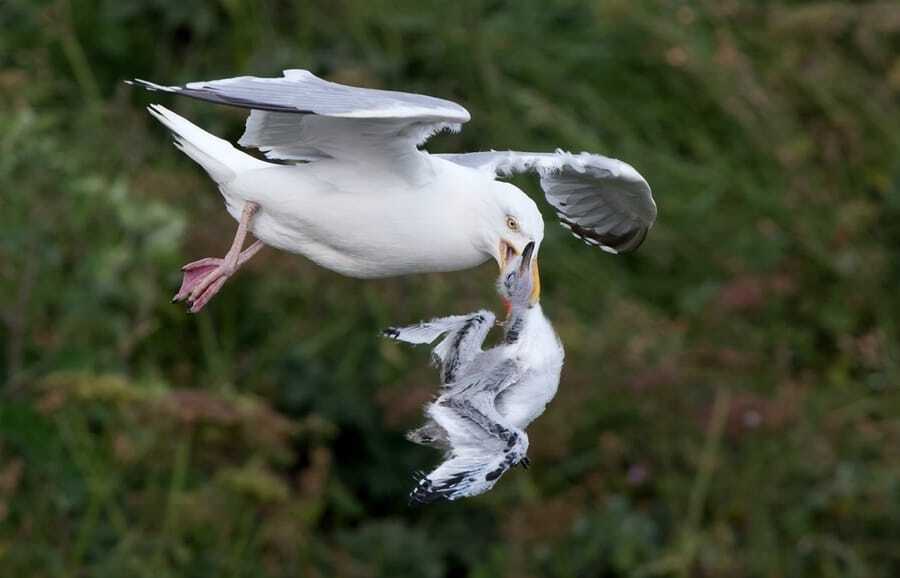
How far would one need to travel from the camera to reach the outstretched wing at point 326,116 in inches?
194

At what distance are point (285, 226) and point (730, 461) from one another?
9.15 feet

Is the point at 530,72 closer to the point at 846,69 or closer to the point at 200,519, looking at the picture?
the point at 846,69

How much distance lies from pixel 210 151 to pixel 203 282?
1.16 ft

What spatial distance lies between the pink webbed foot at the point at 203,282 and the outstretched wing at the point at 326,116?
355mm

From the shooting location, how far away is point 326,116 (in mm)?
5078

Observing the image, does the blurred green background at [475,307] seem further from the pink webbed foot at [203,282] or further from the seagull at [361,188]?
the seagull at [361,188]

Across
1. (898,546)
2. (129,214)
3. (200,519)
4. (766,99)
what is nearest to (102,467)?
(200,519)

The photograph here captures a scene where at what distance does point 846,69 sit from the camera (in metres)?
9.45

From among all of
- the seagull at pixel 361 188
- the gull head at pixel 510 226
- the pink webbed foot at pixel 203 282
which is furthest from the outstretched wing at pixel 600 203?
the pink webbed foot at pixel 203 282

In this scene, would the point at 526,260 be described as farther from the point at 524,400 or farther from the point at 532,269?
the point at 524,400

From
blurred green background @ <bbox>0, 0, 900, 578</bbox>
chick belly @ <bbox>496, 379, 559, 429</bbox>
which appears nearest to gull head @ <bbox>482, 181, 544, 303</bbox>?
chick belly @ <bbox>496, 379, 559, 429</bbox>

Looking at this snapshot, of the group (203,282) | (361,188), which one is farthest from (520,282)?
(203,282)

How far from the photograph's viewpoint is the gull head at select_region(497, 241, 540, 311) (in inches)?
202

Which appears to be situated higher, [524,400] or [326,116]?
[326,116]
